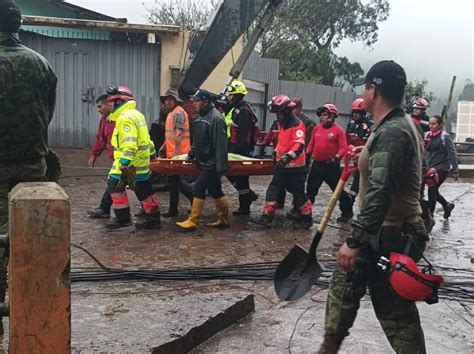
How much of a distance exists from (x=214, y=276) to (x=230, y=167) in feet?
8.79

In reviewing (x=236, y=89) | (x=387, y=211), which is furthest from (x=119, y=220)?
(x=387, y=211)

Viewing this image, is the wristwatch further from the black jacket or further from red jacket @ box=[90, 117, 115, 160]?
red jacket @ box=[90, 117, 115, 160]

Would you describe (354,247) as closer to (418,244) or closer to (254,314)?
(418,244)

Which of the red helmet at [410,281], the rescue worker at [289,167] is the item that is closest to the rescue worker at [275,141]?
the rescue worker at [289,167]

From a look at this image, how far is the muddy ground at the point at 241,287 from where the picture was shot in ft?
13.4

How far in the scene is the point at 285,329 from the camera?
4.35m

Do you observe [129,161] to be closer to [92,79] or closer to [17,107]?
[17,107]

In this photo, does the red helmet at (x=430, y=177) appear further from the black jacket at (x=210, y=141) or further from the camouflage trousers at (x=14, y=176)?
the camouflage trousers at (x=14, y=176)

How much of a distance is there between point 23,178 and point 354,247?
209 centimetres

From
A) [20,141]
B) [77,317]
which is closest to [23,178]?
[20,141]

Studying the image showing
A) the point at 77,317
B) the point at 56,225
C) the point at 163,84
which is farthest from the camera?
the point at 163,84

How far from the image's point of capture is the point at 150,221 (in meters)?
7.44

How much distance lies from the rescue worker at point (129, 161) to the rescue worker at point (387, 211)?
4051mm

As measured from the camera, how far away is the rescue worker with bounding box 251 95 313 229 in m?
7.61
